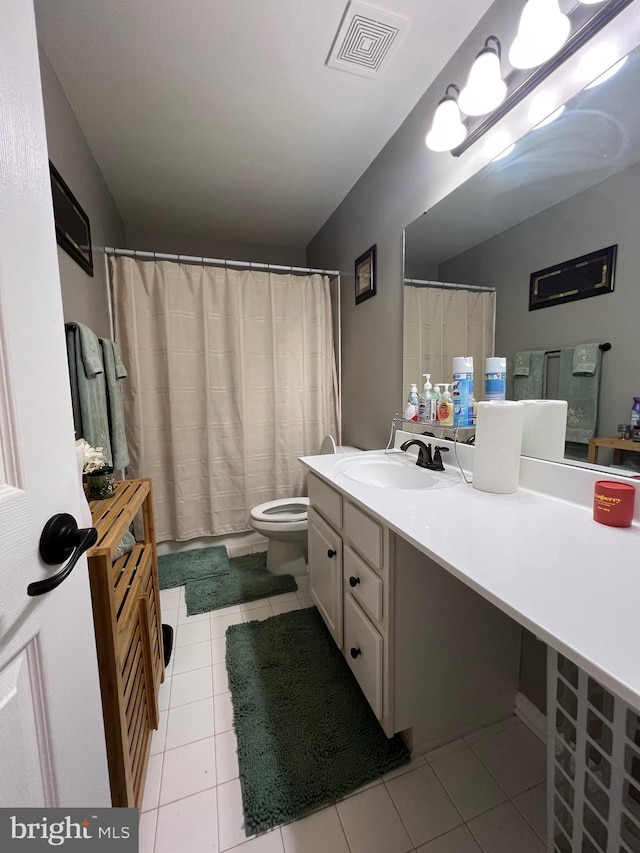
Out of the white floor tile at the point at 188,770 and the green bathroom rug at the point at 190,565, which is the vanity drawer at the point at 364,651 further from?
the green bathroom rug at the point at 190,565

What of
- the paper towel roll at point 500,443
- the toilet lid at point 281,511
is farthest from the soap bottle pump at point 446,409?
the toilet lid at point 281,511

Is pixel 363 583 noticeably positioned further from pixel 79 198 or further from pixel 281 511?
pixel 79 198

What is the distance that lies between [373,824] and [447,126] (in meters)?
2.13

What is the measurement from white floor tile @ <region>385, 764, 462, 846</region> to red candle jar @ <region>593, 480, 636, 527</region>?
0.87 m

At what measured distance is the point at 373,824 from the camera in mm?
854

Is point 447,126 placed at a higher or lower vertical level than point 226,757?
higher

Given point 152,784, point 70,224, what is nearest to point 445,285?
point 70,224

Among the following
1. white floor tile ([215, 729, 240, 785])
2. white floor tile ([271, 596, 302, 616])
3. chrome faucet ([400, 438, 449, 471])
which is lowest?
white floor tile ([215, 729, 240, 785])

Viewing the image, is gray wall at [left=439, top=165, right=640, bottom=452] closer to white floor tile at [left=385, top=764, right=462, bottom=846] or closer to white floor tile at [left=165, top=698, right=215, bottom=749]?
white floor tile at [left=385, top=764, right=462, bottom=846]

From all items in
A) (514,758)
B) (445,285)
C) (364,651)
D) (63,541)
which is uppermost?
(445,285)

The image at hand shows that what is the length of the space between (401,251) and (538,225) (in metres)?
0.71

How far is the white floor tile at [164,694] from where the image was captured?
119cm

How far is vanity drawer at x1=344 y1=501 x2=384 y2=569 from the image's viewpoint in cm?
95

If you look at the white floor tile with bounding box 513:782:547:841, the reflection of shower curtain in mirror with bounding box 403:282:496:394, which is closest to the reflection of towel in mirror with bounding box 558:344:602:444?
the reflection of shower curtain in mirror with bounding box 403:282:496:394
